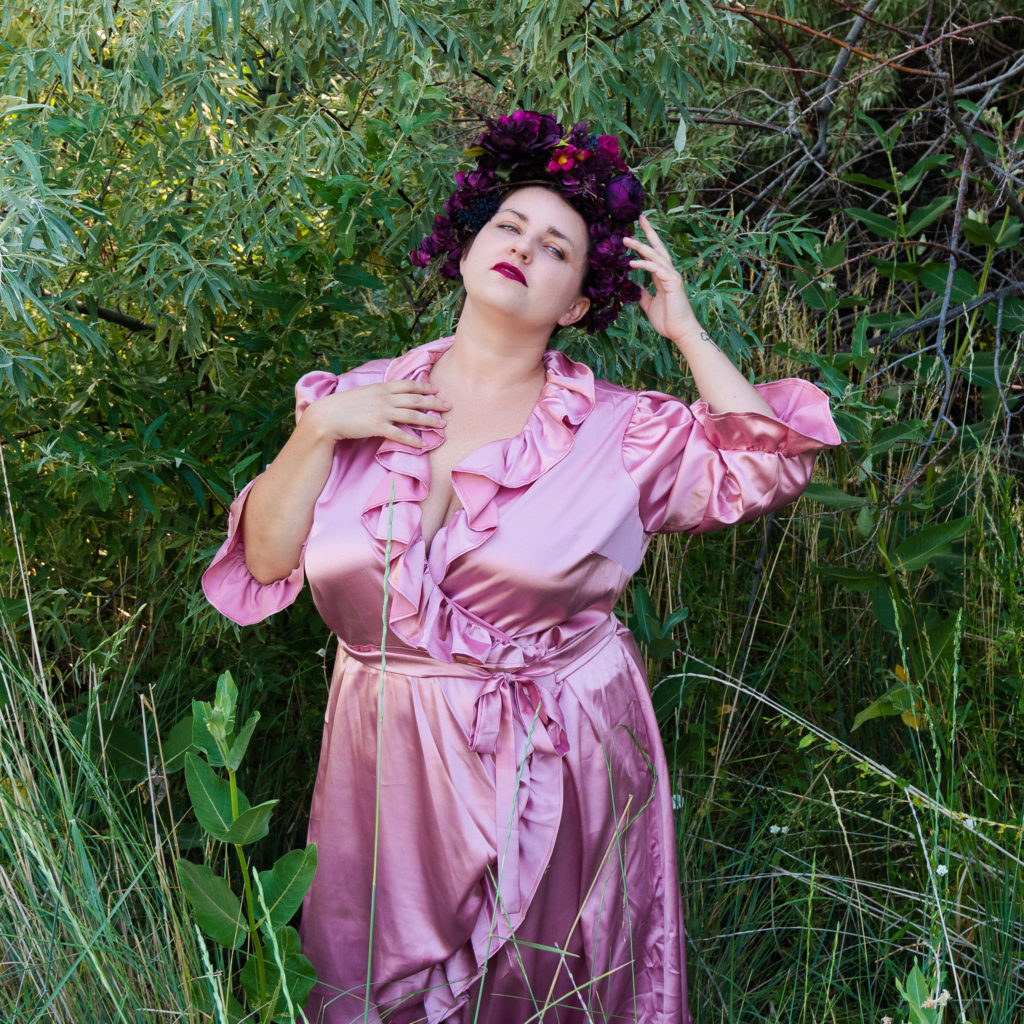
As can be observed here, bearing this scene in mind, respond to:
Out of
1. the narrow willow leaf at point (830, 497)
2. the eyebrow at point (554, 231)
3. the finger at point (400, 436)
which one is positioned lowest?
the narrow willow leaf at point (830, 497)

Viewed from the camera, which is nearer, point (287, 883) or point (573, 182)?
point (287, 883)

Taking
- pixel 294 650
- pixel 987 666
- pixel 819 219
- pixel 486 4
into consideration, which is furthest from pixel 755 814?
pixel 819 219

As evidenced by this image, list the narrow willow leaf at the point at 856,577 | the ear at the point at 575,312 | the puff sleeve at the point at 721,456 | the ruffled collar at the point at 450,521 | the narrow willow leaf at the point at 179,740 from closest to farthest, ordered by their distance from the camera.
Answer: the ruffled collar at the point at 450,521, the puff sleeve at the point at 721,456, the ear at the point at 575,312, the narrow willow leaf at the point at 179,740, the narrow willow leaf at the point at 856,577

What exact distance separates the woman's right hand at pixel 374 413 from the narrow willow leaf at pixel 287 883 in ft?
2.05

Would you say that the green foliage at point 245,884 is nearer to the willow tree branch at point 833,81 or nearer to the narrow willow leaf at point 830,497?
the narrow willow leaf at point 830,497

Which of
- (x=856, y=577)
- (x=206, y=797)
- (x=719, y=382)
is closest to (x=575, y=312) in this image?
(x=719, y=382)

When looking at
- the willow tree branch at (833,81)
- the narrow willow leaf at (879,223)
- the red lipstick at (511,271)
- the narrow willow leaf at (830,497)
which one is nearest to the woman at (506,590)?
the red lipstick at (511,271)

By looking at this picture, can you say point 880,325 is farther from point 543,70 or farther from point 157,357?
point 157,357

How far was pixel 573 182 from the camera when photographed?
1.83 meters

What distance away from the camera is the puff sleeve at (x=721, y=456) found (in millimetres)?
1767

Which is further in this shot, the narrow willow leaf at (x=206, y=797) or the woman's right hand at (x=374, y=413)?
the woman's right hand at (x=374, y=413)

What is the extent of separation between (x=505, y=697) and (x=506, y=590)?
16cm

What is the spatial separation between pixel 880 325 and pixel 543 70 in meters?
1.02

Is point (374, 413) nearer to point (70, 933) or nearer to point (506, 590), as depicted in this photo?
point (506, 590)
